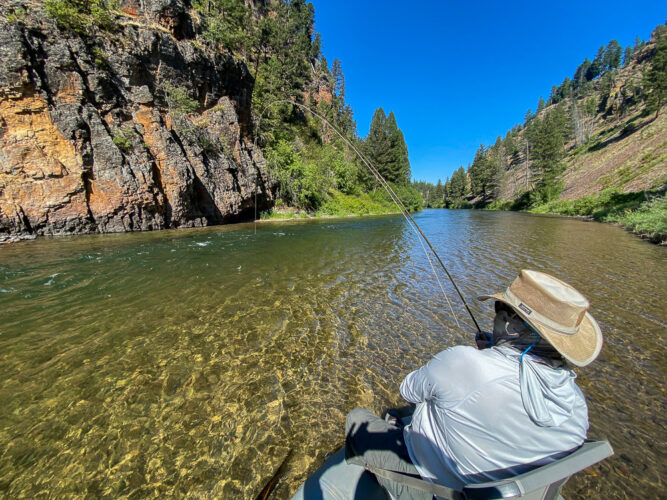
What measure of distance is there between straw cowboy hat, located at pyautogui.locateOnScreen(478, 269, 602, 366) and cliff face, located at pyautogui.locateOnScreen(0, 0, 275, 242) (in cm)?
2251

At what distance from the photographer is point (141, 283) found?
25.7ft

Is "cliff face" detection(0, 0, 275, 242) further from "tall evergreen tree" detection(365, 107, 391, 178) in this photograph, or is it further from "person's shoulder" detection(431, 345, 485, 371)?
"tall evergreen tree" detection(365, 107, 391, 178)

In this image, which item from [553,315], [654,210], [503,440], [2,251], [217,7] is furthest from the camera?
[217,7]

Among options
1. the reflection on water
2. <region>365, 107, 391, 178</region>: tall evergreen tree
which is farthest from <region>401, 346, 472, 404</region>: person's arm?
<region>365, 107, 391, 178</region>: tall evergreen tree

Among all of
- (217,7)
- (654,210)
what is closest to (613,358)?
(654,210)

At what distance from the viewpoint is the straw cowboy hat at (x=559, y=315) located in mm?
1401

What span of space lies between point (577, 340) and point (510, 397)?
0.53 m

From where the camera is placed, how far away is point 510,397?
1.34 meters

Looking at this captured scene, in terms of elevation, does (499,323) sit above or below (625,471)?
above

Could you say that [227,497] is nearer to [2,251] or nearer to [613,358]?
[613,358]

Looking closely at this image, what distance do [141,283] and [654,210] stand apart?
27793mm

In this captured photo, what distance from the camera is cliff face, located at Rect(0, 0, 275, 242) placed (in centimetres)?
1492

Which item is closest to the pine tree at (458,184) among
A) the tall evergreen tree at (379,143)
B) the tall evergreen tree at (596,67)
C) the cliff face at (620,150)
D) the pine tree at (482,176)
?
the pine tree at (482,176)

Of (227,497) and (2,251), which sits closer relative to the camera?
(227,497)
